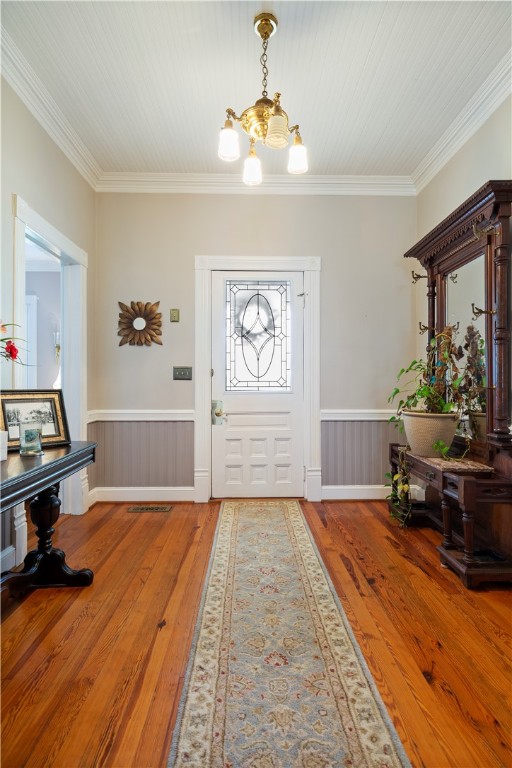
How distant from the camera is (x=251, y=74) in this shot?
2299 millimetres

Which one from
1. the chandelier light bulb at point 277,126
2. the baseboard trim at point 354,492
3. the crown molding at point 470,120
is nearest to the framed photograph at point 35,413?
the chandelier light bulb at point 277,126

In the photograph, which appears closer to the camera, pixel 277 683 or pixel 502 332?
pixel 277 683

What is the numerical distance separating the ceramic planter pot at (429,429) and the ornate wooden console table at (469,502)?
0.52ft

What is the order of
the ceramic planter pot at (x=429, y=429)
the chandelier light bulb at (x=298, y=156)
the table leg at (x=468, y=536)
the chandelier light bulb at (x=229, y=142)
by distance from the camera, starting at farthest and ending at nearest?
the ceramic planter pot at (x=429, y=429) → the table leg at (x=468, y=536) → the chandelier light bulb at (x=298, y=156) → the chandelier light bulb at (x=229, y=142)

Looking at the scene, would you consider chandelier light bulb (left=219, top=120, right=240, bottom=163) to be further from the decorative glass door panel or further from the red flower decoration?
the decorative glass door panel

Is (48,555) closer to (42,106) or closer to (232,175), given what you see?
(42,106)

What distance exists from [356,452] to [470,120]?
2609 millimetres

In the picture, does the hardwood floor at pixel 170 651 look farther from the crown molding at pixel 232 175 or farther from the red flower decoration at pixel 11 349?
the crown molding at pixel 232 175

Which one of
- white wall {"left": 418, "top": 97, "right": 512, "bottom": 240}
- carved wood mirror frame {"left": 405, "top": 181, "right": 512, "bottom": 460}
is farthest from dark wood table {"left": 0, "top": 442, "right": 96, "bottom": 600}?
white wall {"left": 418, "top": 97, "right": 512, "bottom": 240}

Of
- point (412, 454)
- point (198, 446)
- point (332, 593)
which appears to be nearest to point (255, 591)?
point (332, 593)

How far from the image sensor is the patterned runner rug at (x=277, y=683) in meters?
1.14

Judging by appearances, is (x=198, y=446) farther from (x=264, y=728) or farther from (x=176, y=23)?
(x=176, y=23)

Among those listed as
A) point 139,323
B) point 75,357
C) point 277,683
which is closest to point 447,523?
point 277,683

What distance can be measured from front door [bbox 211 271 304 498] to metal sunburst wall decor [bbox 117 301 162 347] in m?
0.58
